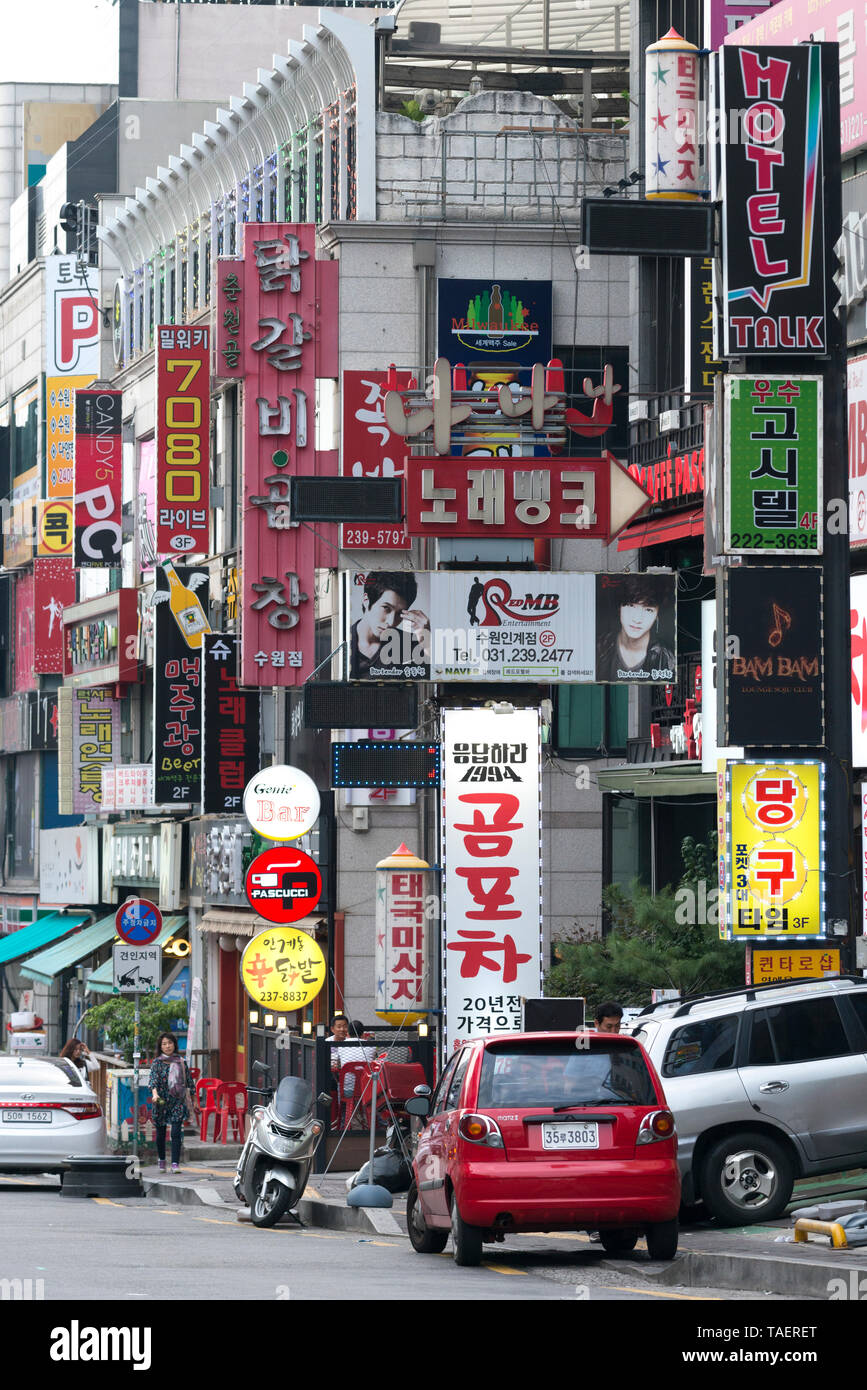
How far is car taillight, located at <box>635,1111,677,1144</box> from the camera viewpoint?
1496cm

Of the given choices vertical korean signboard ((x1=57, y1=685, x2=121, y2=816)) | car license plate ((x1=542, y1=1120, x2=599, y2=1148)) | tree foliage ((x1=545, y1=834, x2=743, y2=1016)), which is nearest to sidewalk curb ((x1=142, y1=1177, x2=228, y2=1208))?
tree foliage ((x1=545, y1=834, x2=743, y2=1016))

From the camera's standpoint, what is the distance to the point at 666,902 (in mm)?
28125

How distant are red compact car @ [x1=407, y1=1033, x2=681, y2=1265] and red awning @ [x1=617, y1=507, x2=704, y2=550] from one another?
55.5 ft

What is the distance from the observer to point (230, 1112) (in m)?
33.9

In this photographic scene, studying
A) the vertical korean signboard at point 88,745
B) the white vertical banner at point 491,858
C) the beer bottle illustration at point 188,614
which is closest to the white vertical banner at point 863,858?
the white vertical banner at point 491,858

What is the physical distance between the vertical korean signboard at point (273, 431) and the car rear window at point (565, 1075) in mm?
19395

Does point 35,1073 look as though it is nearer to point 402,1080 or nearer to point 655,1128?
point 402,1080

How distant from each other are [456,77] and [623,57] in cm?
280

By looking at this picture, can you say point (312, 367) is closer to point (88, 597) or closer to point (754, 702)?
point (754, 702)

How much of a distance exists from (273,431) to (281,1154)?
16.8 meters

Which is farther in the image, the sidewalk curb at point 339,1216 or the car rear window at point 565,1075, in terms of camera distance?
the sidewalk curb at point 339,1216

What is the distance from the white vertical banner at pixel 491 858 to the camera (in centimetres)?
2306

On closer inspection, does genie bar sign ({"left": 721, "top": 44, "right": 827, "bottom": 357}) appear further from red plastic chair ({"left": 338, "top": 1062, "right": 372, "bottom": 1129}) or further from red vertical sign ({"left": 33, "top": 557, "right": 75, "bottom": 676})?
red vertical sign ({"left": 33, "top": 557, "right": 75, "bottom": 676})

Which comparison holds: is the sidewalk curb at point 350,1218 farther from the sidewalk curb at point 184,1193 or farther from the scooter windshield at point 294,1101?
the sidewalk curb at point 184,1193
